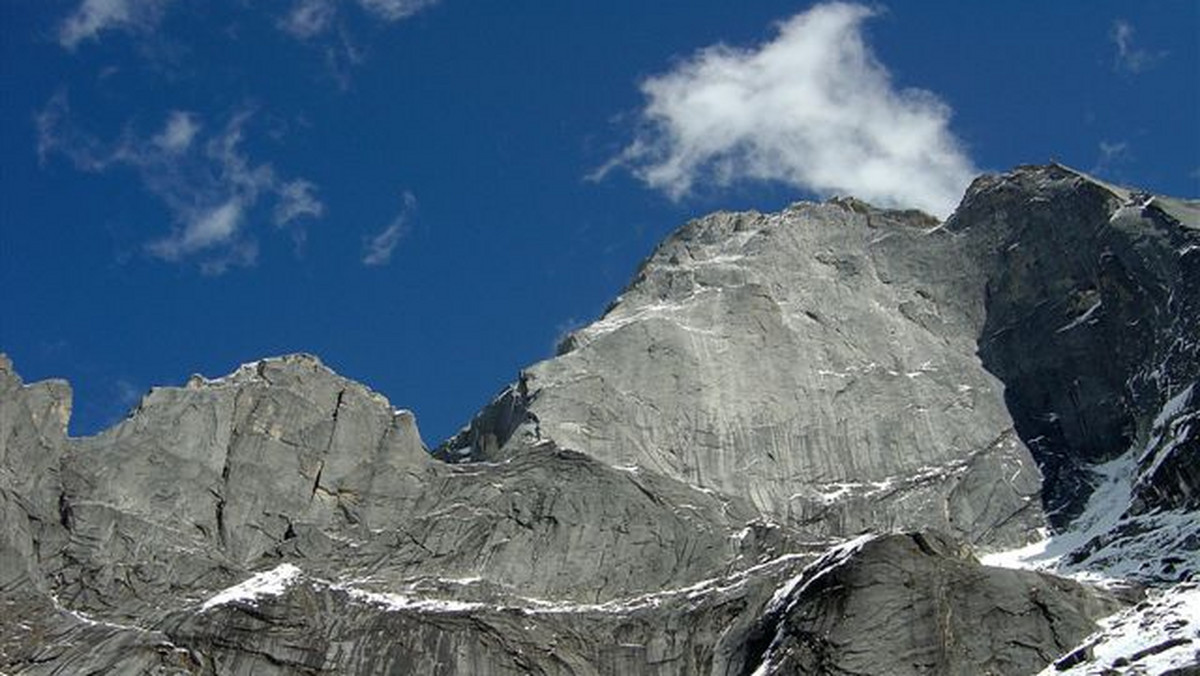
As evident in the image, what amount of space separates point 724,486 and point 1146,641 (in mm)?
36978

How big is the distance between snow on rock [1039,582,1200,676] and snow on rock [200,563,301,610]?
126 feet

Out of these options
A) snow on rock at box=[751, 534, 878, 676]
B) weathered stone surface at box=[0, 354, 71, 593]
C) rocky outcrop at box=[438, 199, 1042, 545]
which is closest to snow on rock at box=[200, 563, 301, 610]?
weathered stone surface at box=[0, 354, 71, 593]

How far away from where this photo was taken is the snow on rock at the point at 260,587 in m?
112

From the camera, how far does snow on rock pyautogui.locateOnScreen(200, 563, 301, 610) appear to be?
367 feet

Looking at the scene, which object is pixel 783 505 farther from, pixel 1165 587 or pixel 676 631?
pixel 1165 587

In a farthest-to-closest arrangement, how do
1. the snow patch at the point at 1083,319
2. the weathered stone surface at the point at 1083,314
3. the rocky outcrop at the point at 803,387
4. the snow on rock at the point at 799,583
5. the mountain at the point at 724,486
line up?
1. the snow patch at the point at 1083,319
2. the weathered stone surface at the point at 1083,314
3. the rocky outcrop at the point at 803,387
4. the mountain at the point at 724,486
5. the snow on rock at the point at 799,583

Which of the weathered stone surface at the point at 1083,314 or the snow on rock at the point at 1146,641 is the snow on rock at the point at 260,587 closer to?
the snow on rock at the point at 1146,641

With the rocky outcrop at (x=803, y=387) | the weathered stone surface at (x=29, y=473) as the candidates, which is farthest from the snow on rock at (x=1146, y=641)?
the weathered stone surface at (x=29, y=473)

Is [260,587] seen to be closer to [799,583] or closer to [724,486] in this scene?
[799,583]

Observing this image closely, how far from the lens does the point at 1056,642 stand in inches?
3986

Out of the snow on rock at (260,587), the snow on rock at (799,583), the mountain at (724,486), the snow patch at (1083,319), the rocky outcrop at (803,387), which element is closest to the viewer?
the snow on rock at (799,583)

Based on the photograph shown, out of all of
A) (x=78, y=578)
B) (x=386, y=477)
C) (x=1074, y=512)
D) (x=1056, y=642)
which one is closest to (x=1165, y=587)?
(x=1056, y=642)

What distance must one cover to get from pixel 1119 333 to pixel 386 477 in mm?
44922

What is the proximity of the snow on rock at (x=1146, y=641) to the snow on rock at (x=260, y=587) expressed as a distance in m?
38.5
